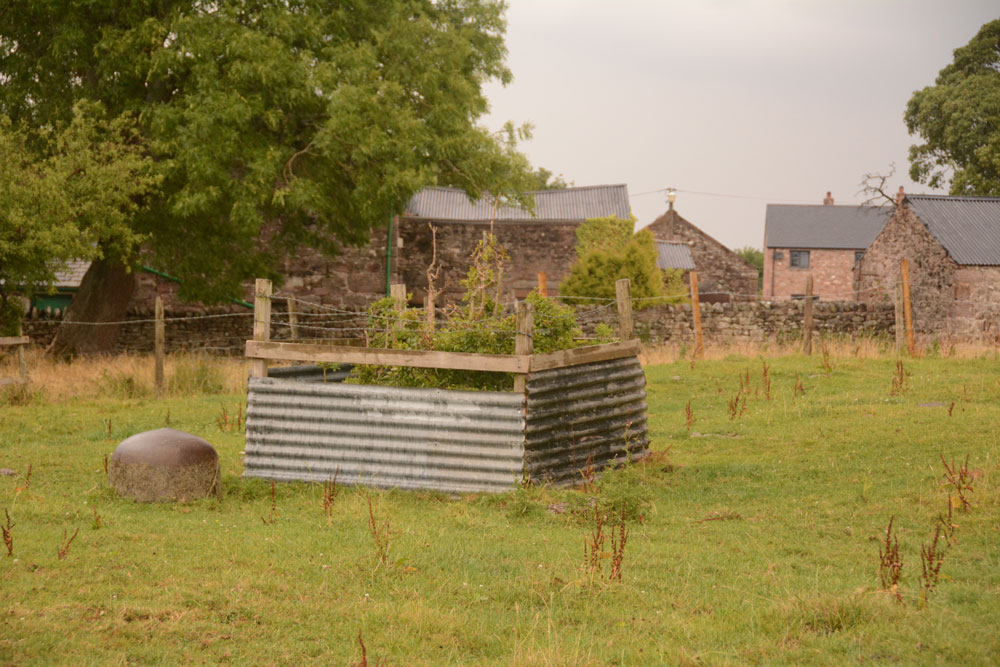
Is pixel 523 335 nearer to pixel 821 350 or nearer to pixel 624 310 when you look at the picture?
pixel 624 310

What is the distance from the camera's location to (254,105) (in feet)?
60.2

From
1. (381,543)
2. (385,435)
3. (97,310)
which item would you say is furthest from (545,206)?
(381,543)

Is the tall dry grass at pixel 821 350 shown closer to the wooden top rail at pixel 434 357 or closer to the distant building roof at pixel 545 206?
the wooden top rail at pixel 434 357

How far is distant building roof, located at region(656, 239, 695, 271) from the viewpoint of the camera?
153ft

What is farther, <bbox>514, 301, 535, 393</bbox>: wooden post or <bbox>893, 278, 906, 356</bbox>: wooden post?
<bbox>893, 278, 906, 356</bbox>: wooden post

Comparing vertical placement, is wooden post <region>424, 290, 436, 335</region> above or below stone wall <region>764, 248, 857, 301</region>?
below

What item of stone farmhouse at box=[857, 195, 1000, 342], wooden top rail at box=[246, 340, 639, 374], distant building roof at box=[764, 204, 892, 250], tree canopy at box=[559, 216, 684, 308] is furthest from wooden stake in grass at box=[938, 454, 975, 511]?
distant building roof at box=[764, 204, 892, 250]

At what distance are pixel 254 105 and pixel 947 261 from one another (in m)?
Answer: 19.5

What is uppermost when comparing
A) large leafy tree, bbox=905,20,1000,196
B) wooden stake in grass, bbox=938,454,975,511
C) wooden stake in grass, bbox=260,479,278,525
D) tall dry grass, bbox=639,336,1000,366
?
large leafy tree, bbox=905,20,1000,196

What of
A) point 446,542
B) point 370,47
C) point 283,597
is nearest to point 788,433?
point 446,542

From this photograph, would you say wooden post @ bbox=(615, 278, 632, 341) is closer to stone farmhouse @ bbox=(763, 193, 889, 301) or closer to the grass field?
the grass field

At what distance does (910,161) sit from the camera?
44.7 metres

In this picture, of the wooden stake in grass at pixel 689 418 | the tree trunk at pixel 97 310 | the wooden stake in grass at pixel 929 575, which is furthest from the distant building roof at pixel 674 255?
the wooden stake in grass at pixel 929 575

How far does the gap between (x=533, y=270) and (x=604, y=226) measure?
Result: 3.14 m
